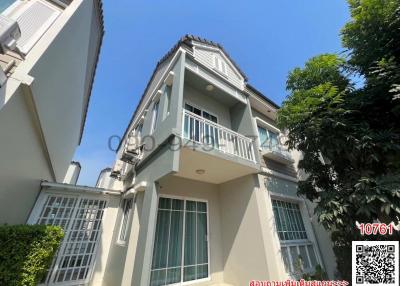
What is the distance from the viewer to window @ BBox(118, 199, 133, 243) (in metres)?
5.47

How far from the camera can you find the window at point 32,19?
12.1 ft

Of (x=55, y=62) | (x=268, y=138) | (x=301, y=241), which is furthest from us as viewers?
(x=268, y=138)

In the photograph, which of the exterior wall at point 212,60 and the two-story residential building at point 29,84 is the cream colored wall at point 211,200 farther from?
the exterior wall at point 212,60

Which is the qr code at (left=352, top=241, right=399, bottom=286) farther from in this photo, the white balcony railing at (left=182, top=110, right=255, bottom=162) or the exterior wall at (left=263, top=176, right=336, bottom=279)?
the white balcony railing at (left=182, top=110, right=255, bottom=162)

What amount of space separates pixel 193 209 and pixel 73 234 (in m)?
4.12

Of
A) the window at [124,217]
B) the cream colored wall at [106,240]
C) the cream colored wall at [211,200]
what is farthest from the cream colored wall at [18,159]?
the cream colored wall at [211,200]

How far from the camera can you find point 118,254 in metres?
5.13

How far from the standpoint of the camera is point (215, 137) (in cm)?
536

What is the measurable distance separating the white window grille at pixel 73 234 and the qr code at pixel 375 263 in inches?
308

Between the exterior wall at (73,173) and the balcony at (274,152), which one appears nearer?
the balcony at (274,152)

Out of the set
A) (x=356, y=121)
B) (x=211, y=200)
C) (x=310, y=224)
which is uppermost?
(x=356, y=121)

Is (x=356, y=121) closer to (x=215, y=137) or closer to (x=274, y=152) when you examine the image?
(x=274, y=152)

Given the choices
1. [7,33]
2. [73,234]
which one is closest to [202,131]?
[7,33]

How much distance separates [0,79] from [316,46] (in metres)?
8.98
